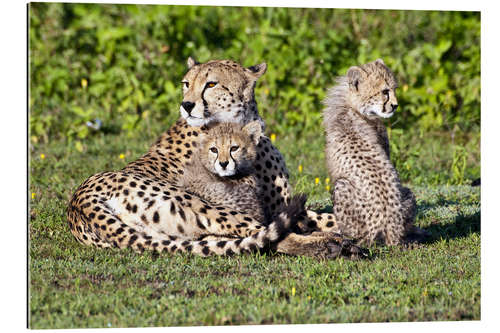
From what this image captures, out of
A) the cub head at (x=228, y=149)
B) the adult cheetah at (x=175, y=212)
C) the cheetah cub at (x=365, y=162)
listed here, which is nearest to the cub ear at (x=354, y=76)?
the cheetah cub at (x=365, y=162)

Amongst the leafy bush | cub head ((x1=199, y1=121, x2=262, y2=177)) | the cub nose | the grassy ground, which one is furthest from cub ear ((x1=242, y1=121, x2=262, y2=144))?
the leafy bush

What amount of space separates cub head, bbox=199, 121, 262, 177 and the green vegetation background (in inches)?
22.4

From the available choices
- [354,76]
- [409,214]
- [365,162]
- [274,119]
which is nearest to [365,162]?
[365,162]

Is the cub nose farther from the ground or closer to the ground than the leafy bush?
closer to the ground

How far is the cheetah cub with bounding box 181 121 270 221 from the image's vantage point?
4.59 metres

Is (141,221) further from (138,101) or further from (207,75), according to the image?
(138,101)

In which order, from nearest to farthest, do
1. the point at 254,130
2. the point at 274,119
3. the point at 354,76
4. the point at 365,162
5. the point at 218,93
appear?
the point at 365,162 → the point at 354,76 → the point at 254,130 → the point at 218,93 → the point at 274,119

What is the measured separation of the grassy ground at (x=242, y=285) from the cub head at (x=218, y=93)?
0.99 meters

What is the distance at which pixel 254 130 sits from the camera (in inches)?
188

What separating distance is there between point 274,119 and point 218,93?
267 cm

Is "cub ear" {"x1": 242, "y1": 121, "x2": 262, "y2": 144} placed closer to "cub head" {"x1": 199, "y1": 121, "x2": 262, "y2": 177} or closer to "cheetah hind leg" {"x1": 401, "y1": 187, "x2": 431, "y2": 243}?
"cub head" {"x1": 199, "y1": 121, "x2": 262, "y2": 177}

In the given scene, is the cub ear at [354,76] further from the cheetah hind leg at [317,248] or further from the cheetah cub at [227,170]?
the cheetah hind leg at [317,248]

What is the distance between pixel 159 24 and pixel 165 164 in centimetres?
339

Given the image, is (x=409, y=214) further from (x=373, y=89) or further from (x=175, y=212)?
(x=175, y=212)
